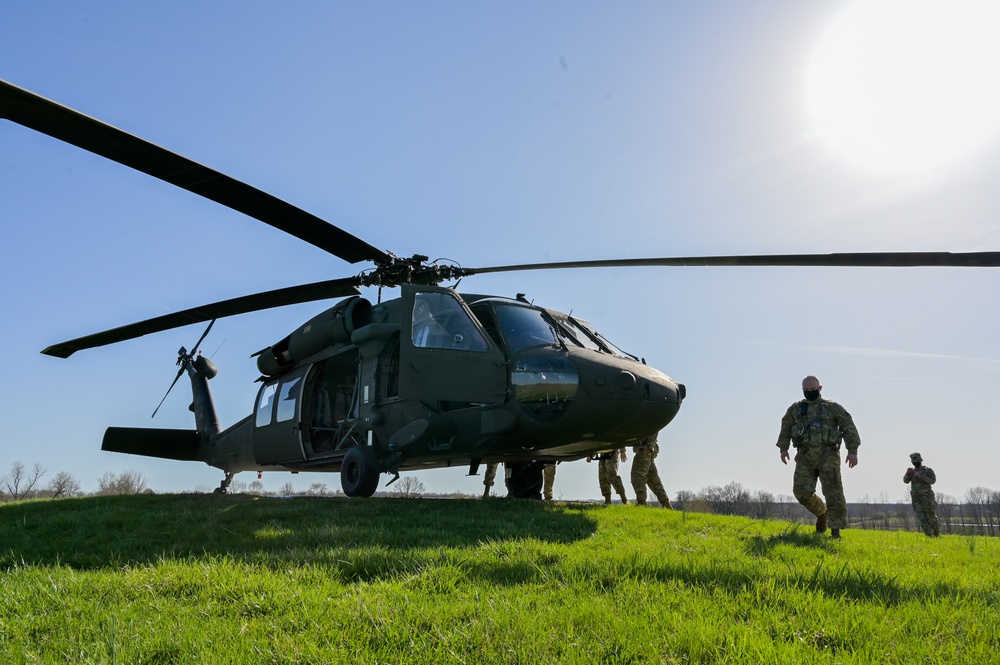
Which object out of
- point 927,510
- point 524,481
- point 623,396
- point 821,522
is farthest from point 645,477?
point 927,510

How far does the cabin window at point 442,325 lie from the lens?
8664 mm

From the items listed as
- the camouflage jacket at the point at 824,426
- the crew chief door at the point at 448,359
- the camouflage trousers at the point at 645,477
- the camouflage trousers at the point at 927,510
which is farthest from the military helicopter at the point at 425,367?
the camouflage trousers at the point at 927,510

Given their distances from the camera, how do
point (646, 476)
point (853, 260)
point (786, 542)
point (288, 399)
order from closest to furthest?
point (853, 260)
point (786, 542)
point (288, 399)
point (646, 476)

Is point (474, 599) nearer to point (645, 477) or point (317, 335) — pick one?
point (317, 335)

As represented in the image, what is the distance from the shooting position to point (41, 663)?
2.77m

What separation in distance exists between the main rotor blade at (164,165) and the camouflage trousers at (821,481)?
606 cm

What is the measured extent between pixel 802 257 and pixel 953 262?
1098 millimetres

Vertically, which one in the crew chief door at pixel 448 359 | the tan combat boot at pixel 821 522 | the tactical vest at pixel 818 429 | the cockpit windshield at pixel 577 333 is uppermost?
the cockpit windshield at pixel 577 333

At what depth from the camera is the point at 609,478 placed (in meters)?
13.3

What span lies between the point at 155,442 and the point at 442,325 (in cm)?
770

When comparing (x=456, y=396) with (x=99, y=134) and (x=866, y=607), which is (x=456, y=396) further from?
(x=866, y=607)

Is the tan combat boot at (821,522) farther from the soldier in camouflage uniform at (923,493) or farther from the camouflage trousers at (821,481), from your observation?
the soldier in camouflage uniform at (923,493)

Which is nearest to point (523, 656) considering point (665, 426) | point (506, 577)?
point (506, 577)

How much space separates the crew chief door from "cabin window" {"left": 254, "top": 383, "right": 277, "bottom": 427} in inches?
154
